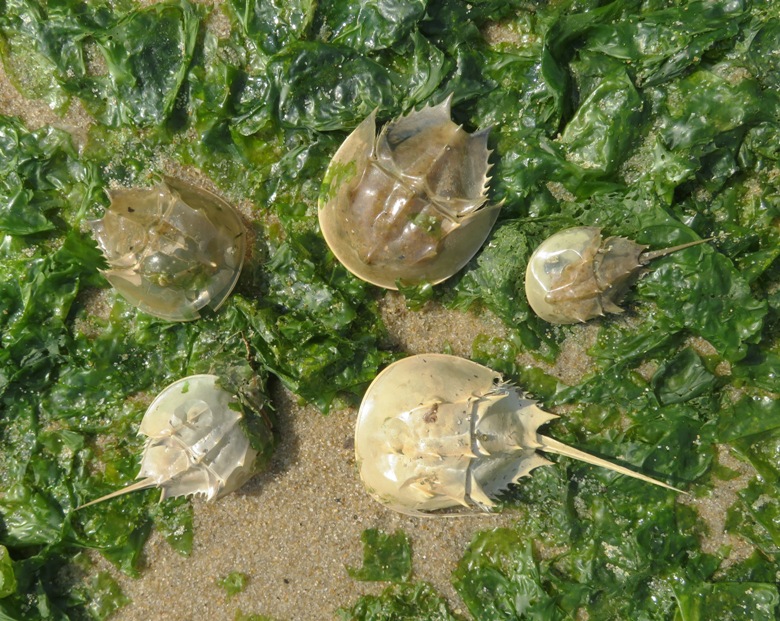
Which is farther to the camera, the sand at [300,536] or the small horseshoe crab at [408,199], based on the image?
the sand at [300,536]

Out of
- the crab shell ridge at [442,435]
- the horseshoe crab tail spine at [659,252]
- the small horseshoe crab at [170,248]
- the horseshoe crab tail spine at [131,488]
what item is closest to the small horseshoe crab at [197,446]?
the horseshoe crab tail spine at [131,488]

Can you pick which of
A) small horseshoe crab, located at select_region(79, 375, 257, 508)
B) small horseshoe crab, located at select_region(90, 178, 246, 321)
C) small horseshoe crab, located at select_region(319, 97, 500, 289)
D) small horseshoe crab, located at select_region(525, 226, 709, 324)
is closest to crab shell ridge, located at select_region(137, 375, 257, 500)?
small horseshoe crab, located at select_region(79, 375, 257, 508)

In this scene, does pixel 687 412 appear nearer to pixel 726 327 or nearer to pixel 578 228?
pixel 726 327

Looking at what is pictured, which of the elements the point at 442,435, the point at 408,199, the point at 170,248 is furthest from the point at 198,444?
the point at 408,199

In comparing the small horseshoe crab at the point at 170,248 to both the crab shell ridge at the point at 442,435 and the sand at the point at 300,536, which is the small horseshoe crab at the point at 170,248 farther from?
the crab shell ridge at the point at 442,435

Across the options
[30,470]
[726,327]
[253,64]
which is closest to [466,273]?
[726,327]

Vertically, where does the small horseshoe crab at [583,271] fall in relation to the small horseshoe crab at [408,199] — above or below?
below
